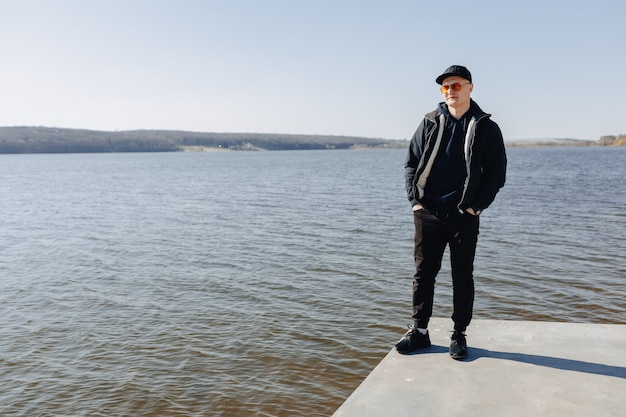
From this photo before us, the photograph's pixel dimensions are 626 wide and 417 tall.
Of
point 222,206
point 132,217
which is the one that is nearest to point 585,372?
point 132,217

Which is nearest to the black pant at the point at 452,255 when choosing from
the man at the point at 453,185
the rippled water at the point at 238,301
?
the man at the point at 453,185

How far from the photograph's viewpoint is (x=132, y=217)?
2302 cm

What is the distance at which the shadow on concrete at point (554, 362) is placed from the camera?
4.48m

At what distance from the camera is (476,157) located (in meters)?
→ 4.85

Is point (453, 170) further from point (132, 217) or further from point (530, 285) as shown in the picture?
point (132, 217)

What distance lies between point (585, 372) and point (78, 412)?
17.2 feet

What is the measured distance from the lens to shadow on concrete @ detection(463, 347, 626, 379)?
4480 mm

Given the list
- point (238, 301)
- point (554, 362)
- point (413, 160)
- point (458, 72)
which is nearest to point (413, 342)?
point (554, 362)

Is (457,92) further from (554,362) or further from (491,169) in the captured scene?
(554,362)

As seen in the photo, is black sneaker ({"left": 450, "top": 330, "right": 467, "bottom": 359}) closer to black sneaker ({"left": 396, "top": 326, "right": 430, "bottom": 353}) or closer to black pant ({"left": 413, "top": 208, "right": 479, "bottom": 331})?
black pant ({"left": 413, "top": 208, "right": 479, "bottom": 331})

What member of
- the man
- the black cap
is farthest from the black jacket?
the black cap

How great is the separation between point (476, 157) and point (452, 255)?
1003mm

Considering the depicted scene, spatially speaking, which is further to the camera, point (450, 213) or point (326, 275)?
point (326, 275)

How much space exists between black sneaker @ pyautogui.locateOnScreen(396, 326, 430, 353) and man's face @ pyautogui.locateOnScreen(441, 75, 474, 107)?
225cm
